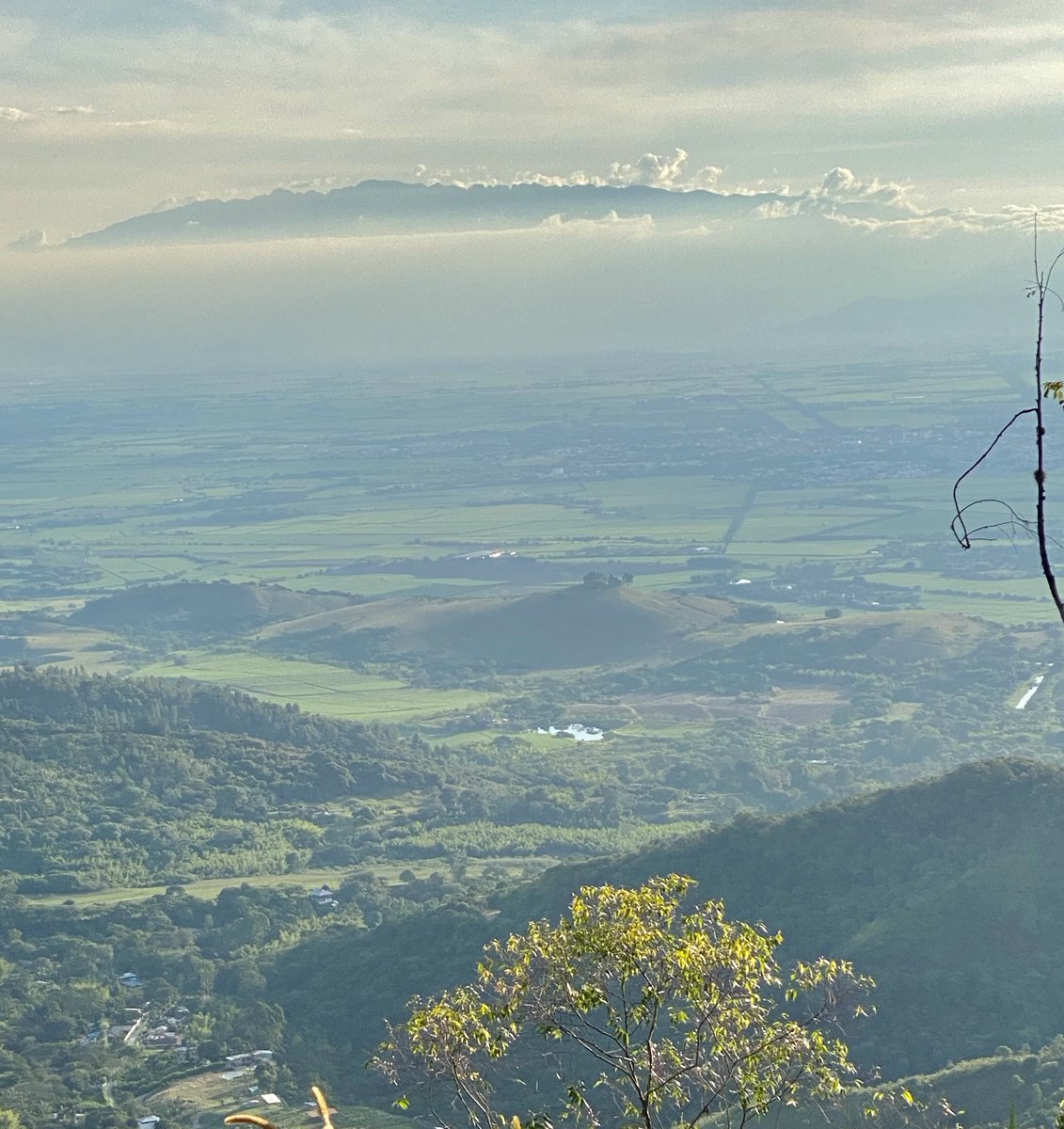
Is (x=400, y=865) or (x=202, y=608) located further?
(x=202, y=608)

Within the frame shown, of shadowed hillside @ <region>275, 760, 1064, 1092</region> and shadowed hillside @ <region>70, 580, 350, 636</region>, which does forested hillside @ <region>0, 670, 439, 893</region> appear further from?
shadowed hillside @ <region>70, 580, 350, 636</region>

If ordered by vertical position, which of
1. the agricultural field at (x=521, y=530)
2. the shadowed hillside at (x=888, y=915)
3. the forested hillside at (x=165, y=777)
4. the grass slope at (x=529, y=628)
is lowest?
the agricultural field at (x=521, y=530)

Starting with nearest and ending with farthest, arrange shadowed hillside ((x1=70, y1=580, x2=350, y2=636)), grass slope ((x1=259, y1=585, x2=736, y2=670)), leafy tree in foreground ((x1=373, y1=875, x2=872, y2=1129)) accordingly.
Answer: leafy tree in foreground ((x1=373, y1=875, x2=872, y2=1129)) < grass slope ((x1=259, y1=585, x2=736, y2=670)) < shadowed hillside ((x1=70, y1=580, x2=350, y2=636))

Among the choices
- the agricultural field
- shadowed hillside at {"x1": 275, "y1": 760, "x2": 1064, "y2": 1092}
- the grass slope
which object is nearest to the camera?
shadowed hillside at {"x1": 275, "y1": 760, "x2": 1064, "y2": 1092}

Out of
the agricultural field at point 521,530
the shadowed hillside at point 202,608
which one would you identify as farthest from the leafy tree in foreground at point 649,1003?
the shadowed hillside at point 202,608

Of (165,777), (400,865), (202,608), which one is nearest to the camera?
(400,865)

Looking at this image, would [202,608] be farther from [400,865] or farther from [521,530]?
[400,865]

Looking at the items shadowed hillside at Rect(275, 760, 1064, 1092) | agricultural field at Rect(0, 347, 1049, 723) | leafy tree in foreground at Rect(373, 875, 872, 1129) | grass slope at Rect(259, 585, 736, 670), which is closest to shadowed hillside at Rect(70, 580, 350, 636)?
agricultural field at Rect(0, 347, 1049, 723)

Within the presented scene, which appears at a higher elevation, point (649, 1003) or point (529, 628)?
point (649, 1003)

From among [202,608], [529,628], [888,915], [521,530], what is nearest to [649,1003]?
[888,915]

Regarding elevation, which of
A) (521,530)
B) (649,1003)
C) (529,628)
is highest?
(649,1003)

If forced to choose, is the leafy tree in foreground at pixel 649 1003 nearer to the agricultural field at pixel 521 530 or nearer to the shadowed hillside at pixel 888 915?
the shadowed hillside at pixel 888 915
